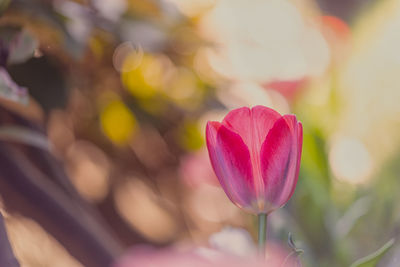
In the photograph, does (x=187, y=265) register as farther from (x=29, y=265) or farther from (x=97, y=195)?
(x=97, y=195)

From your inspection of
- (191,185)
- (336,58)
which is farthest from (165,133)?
(336,58)

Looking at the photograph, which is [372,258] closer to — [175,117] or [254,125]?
[254,125]

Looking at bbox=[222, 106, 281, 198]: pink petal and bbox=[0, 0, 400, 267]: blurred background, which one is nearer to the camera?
bbox=[222, 106, 281, 198]: pink petal

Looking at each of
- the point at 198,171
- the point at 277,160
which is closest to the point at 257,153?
the point at 277,160

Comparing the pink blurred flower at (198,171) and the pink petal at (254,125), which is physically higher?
the pink blurred flower at (198,171)

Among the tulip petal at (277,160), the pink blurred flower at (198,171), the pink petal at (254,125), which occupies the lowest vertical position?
the tulip petal at (277,160)

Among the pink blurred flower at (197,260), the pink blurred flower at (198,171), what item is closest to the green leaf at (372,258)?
Answer: the pink blurred flower at (197,260)

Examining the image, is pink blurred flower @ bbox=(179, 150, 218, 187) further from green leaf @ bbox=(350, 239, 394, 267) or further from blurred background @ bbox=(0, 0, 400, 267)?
green leaf @ bbox=(350, 239, 394, 267)

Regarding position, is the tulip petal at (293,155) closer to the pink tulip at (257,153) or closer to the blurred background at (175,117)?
the pink tulip at (257,153)

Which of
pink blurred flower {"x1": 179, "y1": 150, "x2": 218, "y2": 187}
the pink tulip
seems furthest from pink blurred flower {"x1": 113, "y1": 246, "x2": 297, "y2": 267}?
pink blurred flower {"x1": 179, "y1": 150, "x2": 218, "y2": 187}
